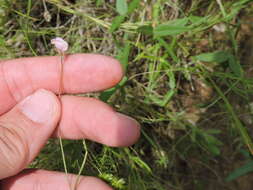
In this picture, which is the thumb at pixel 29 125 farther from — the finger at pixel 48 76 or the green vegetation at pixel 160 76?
the green vegetation at pixel 160 76

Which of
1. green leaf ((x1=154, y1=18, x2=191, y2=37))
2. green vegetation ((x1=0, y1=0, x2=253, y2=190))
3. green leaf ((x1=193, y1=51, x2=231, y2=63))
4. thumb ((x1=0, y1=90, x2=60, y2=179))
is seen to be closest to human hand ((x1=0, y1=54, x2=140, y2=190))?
thumb ((x1=0, y1=90, x2=60, y2=179))

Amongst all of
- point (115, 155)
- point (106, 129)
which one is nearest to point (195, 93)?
point (115, 155)

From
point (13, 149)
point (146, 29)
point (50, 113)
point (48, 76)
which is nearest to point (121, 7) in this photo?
point (146, 29)

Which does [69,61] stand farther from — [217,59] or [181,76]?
[181,76]

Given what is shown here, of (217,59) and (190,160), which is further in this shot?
(190,160)

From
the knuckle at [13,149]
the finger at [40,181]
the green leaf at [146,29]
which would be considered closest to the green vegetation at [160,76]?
the green leaf at [146,29]

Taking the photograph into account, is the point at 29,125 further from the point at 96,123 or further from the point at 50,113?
the point at 96,123

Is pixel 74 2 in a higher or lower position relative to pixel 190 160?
higher

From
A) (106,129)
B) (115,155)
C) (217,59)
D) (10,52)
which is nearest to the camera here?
(106,129)
